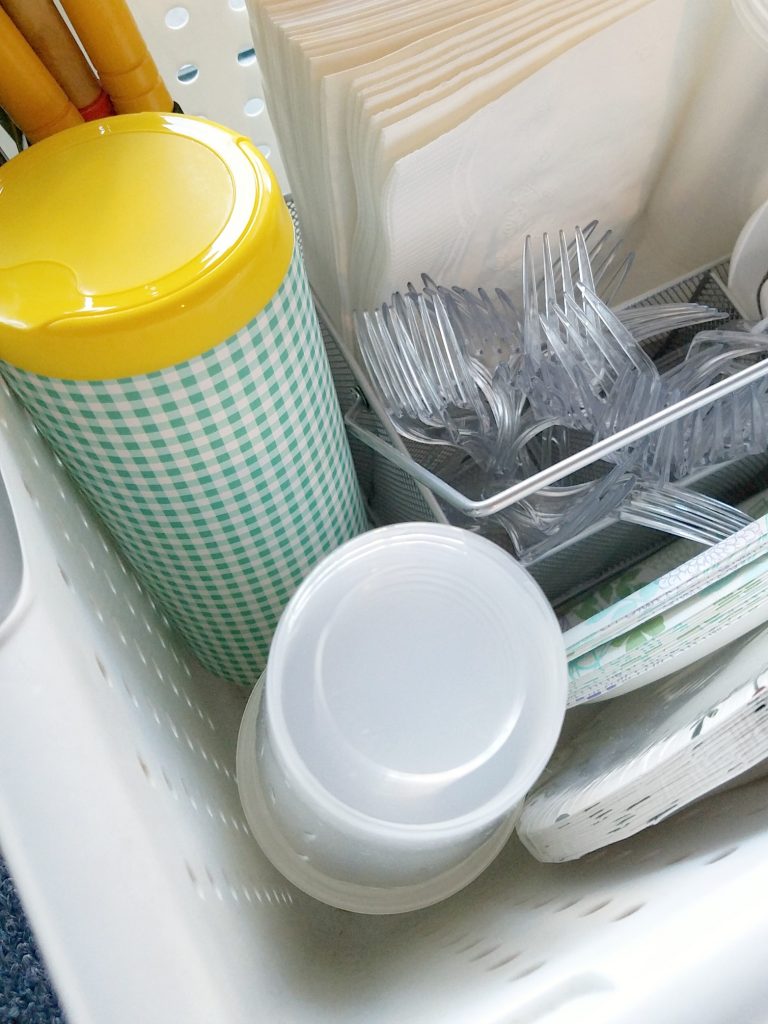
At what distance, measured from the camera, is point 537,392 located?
1.54 feet

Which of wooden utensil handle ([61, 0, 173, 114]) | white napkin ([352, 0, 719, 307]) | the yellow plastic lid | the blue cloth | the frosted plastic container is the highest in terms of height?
wooden utensil handle ([61, 0, 173, 114])

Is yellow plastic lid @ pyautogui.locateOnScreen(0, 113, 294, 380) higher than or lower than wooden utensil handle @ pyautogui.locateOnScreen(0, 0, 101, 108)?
lower

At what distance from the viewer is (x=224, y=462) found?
375mm

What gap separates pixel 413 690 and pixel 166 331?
0.60 feet

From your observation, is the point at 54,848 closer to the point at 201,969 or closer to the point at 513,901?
the point at 201,969

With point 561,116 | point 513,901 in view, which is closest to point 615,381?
point 561,116

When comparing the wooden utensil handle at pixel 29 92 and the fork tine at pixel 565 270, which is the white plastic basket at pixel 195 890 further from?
the fork tine at pixel 565 270

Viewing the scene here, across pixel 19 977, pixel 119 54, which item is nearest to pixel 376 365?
pixel 119 54

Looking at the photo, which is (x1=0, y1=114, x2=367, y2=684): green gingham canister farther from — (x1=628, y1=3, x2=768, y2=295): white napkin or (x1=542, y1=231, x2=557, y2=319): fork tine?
(x1=628, y1=3, x2=768, y2=295): white napkin

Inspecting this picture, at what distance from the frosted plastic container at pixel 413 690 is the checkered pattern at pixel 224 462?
0.19ft

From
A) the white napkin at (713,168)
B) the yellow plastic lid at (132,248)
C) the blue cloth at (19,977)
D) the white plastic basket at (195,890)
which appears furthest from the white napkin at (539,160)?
the blue cloth at (19,977)

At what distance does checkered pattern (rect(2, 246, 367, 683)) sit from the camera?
0.34 meters

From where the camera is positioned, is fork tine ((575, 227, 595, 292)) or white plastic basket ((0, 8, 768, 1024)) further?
fork tine ((575, 227, 595, 292))

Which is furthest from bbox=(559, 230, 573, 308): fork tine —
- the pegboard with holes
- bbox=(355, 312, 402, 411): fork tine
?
the pegboard with holes
